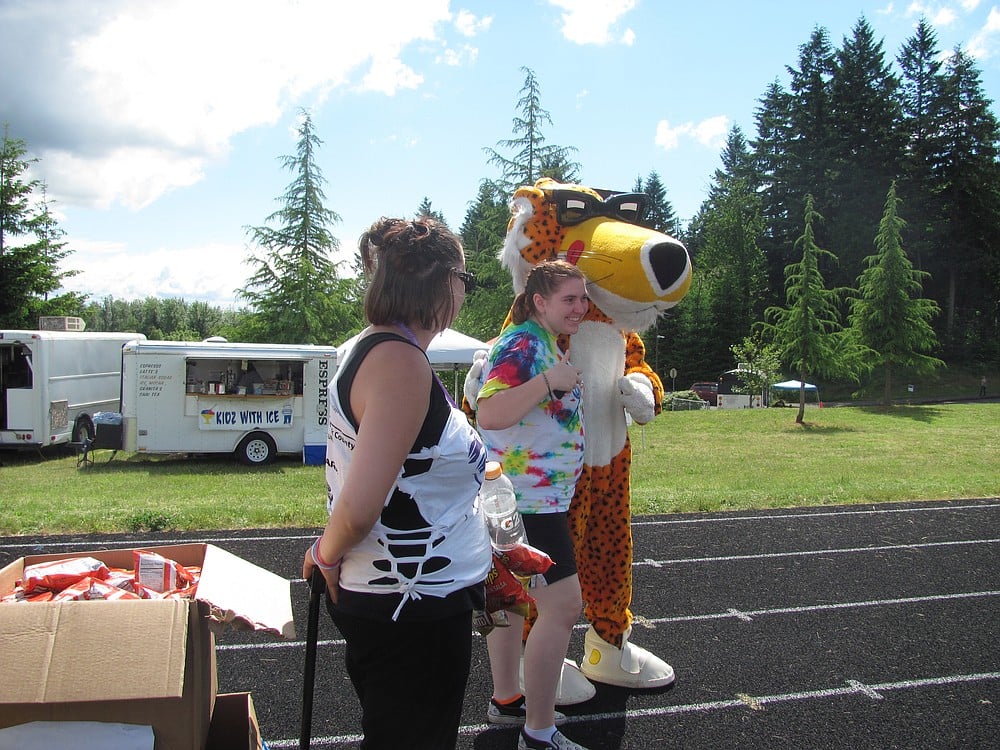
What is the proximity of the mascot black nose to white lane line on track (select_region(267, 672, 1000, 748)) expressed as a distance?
178cm

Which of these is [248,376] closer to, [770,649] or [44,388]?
[44,388]

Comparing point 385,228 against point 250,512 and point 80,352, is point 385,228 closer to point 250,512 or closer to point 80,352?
point 250,512

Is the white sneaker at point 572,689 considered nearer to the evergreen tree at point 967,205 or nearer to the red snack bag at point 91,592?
the red snack bag at point 91,592

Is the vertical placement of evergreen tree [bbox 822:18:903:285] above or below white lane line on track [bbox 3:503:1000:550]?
above

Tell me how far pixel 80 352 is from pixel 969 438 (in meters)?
19.2

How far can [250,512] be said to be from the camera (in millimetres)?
7094

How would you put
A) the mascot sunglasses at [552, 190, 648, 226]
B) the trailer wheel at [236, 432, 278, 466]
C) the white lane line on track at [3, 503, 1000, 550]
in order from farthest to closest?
the trailer wheel at [236, 432, 278, 466] < the white lane line on track at [3, 503, 1000, 550] < the mascot sunglasses at [552, 190, 648, 226]

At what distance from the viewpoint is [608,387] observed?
11.4ft

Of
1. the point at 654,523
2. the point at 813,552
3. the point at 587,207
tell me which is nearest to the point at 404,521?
the point at 587,207

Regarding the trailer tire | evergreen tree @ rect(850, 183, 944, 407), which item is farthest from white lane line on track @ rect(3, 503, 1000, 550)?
evergreen tree @ rect(850, 183, 944, 407)

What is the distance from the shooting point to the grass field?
7035 mm

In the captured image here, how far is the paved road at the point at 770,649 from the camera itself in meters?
3.06

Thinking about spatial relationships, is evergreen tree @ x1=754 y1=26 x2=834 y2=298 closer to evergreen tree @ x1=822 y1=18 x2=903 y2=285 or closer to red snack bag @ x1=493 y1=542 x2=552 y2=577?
evergreen tree @ x1=822 y1=18 x2=903 y2=285

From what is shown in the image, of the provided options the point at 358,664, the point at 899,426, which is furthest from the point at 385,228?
the point at 899,426
